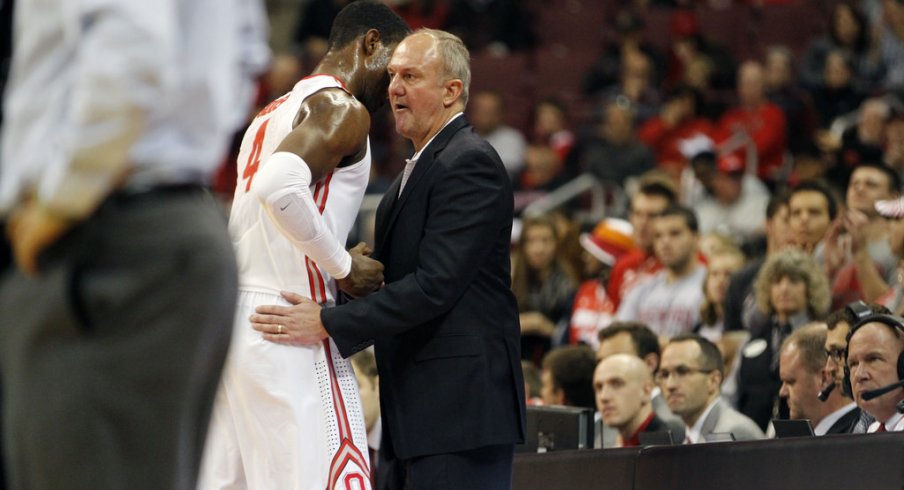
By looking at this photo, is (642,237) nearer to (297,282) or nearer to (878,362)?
(878,362)

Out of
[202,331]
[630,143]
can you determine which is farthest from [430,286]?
[630,143]

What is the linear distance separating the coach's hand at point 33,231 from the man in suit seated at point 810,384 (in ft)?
15.2

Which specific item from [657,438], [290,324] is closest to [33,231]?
[290,324]

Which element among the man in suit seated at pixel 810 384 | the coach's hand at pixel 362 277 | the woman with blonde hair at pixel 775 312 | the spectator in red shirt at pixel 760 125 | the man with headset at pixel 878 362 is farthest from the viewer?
the spectator in red shirt at pixel 760 125

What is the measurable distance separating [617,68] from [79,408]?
12588 mm

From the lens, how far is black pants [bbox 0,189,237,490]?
8.16 feet

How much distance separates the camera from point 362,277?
471 centimetres

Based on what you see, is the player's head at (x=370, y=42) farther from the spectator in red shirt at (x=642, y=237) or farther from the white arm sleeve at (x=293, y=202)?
the spectator in red shirt at (x=642, y=237)

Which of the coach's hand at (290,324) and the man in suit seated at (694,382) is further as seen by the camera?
the man in suit seated at (694,382)

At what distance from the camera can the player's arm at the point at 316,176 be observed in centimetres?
444

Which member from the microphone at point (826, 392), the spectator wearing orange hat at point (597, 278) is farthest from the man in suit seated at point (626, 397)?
the spectator wearing orange hat at point (597, 278)

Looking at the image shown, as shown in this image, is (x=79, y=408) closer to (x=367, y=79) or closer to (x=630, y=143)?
(x=367, y=79)

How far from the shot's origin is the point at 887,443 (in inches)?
212

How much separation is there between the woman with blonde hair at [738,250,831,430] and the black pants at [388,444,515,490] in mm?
3177
